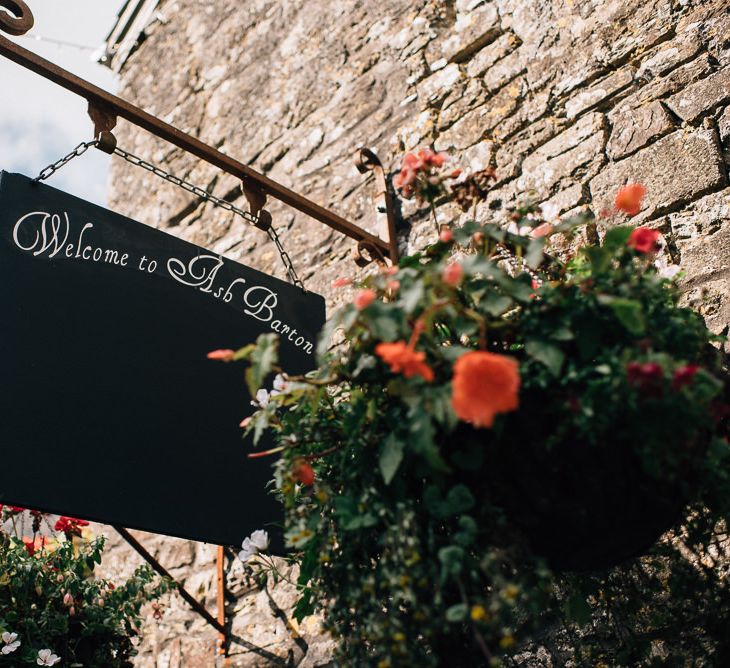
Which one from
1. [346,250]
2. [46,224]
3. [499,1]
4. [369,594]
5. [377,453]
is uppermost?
[499,1]

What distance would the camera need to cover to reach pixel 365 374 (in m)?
1.45

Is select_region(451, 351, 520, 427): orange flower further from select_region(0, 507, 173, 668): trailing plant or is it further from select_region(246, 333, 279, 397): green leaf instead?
select_region(0, 507, 173, 668): trailing plant

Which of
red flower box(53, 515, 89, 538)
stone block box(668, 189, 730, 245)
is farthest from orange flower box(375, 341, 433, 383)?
red flower box(53, 515, 89, 538)

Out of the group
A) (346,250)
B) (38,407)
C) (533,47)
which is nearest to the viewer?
(38,407)

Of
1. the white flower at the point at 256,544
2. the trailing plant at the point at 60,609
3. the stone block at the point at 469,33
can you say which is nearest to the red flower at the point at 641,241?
the white flower at the point at 256,544

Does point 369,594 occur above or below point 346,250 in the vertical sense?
below

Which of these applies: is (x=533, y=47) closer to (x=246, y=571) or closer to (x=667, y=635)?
(x=667, y=635)

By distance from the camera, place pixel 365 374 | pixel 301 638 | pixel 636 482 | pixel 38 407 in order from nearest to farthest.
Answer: pixel 636 482 < pixel 365 374 < pixel 38 407 < pixel 301 638

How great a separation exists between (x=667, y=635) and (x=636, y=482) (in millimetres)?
725

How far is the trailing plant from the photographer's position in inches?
91.1

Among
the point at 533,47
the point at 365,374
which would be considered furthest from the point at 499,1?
the point at 365,374

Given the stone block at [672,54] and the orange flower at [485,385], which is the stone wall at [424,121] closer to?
the stone block at [672,54]

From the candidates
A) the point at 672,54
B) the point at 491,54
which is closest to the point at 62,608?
the point at 491,54

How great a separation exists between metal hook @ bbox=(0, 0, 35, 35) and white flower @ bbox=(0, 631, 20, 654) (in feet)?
5.73
